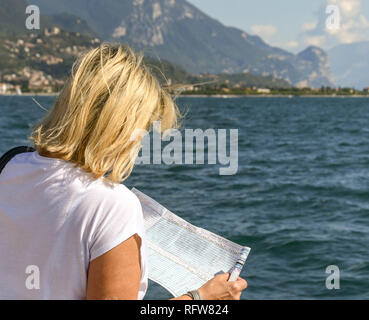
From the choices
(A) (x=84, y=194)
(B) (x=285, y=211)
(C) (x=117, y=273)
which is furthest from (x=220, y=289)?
(B) (x=285, y=211)

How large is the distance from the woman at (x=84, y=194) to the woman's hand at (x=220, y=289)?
33 cm

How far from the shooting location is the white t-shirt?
5.41ft

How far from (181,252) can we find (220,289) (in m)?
0.38

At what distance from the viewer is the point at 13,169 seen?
1837mm

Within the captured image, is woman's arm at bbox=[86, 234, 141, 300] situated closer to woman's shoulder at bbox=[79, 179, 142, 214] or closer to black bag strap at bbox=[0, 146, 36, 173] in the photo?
woman's shoulder at bbox=[79, 179, 142, 214]

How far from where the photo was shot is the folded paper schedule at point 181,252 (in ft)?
7.57

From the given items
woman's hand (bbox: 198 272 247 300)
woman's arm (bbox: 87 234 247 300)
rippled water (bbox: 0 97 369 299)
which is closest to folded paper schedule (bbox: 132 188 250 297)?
woman's hand (bbox: 198 272 247 300)

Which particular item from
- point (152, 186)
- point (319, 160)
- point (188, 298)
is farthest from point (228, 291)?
point (319, 160)

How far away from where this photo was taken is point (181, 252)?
2.43 metres

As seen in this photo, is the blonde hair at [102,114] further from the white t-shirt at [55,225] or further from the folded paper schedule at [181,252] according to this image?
the folded paper schedule at [181,252]

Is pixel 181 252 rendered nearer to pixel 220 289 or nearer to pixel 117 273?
pixel 220 289

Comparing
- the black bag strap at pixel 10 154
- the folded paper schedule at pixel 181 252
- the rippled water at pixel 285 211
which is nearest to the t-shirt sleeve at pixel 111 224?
the black bag strap at pixel 10 154
